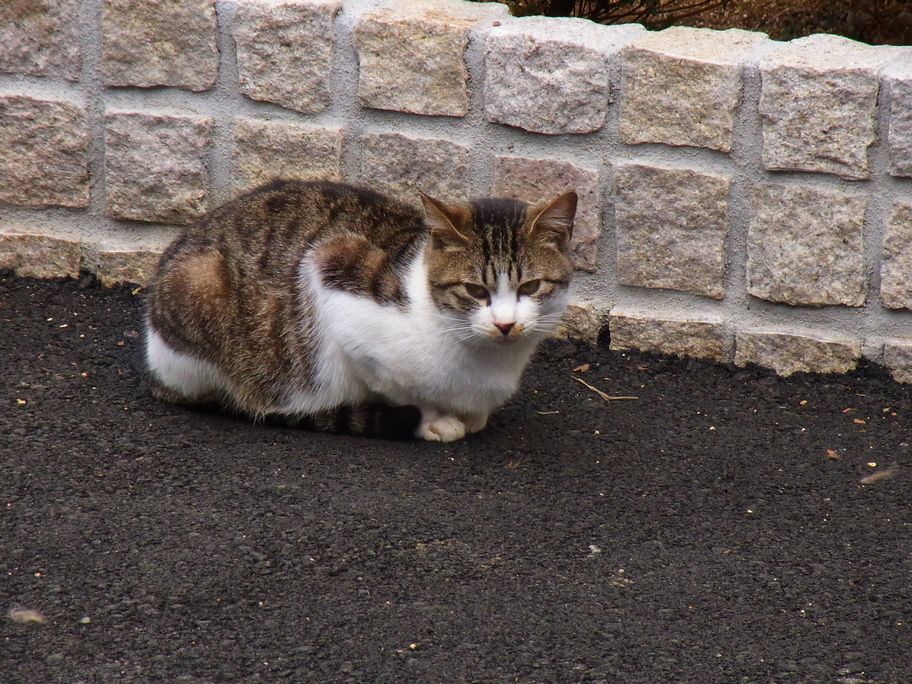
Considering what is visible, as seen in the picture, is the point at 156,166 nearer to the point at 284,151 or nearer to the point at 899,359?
the point at 284,151

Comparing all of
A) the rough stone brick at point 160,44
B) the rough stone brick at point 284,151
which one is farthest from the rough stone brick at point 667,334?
the rough stone brick at point 160,44

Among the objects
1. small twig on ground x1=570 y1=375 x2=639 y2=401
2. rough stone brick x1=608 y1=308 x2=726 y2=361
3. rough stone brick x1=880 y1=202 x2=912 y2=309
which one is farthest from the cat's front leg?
rough stone brick x1=880 y1=202 x2=912 y2=309

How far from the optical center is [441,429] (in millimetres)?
3812

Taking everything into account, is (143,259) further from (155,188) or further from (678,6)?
(678,6)

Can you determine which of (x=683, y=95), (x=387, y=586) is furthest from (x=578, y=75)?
(x=387, y=586)

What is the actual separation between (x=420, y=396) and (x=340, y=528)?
661mm

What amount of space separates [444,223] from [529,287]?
12.4 inches

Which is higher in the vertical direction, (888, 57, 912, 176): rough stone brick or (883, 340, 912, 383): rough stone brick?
(888, 57, 912, 176): rough stone brick

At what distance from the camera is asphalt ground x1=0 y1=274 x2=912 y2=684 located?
2.74 metres

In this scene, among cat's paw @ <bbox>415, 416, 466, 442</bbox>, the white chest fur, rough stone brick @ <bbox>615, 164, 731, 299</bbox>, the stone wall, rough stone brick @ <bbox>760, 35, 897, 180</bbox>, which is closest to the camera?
the white chest fur

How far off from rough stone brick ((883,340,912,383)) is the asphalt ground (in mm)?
58

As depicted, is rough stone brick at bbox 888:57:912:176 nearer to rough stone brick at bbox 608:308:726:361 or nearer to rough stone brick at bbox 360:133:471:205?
rough stone brick at bbox 608:308:726:361

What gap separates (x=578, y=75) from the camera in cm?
416

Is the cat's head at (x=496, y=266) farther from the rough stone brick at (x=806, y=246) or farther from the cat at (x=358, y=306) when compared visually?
the rough stone brick at (x=806, y=246)
